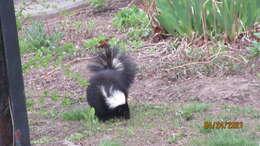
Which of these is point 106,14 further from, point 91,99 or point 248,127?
point 248,127

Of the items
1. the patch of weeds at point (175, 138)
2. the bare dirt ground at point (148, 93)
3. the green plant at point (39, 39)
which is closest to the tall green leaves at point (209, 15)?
the bare dirt ground at point (148, 93)

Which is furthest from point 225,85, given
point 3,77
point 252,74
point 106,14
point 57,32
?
point 106,14

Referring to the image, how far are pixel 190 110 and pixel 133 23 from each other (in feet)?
13.2

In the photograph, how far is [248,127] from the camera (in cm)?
454

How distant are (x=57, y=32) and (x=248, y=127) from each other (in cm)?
499

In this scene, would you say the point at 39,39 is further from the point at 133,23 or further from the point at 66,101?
the point at 66,101

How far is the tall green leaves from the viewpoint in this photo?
6992 mm

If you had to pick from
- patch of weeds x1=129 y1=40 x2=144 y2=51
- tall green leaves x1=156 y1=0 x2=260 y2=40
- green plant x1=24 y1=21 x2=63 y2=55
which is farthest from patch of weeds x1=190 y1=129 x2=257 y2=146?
green plant x1=24 y1=21 x2=63 y2=55

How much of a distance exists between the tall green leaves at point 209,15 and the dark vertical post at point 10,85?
3985 mm

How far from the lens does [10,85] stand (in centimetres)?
346

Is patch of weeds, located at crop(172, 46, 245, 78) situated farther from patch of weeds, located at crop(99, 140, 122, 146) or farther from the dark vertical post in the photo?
the dark vertical post

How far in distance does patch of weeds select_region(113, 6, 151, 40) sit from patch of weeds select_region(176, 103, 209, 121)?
3081 mm

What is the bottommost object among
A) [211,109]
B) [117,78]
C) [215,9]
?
[211,109]

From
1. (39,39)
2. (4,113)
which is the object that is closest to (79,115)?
(4,113)
